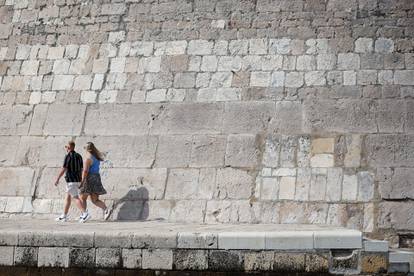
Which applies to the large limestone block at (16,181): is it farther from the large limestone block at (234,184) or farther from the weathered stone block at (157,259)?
the weathered stone block at (157,259)

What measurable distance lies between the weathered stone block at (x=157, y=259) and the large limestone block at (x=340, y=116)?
436cm

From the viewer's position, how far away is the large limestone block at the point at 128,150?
1091cm

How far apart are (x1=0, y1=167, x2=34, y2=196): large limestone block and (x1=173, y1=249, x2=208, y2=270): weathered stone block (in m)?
5.07

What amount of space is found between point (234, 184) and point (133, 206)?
1738mm

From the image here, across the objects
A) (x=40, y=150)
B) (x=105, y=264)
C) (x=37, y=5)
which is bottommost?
(x=105, y=264)

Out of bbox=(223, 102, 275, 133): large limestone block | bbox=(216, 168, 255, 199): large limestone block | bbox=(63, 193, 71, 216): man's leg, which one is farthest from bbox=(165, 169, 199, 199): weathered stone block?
bbox=(63, 193, 71, 216): man's leg

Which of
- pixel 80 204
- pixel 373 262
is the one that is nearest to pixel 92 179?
pixel 80 204

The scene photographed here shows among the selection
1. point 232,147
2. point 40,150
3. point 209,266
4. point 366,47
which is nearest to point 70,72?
point 40,150

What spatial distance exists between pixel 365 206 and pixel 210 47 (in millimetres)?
3958

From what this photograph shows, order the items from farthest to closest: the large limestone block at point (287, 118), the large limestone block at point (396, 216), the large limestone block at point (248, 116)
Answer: the large limestone block at point (248, 116) < the large limestone block at point (287, 118) < the large limestone block at point (396, 216)

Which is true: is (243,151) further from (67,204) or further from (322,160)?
(67,204)

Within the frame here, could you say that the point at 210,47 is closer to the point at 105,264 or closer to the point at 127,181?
the point at 127,181

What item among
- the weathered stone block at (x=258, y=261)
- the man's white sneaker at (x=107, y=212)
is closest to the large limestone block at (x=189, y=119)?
the man's white sneaker at (x=107, y=212)

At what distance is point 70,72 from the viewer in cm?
1194
